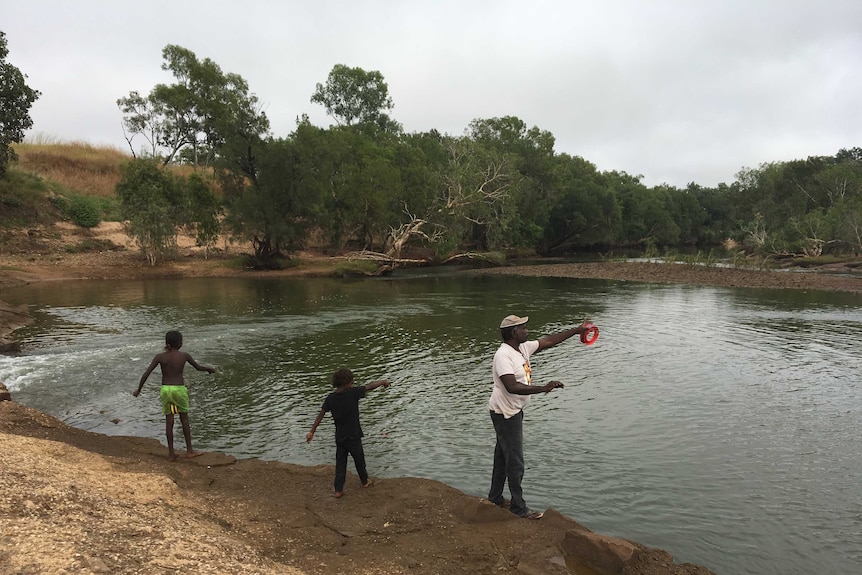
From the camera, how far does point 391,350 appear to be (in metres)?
18.6

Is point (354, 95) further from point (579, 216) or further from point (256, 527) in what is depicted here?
point (256, 527)

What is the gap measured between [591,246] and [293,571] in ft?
288

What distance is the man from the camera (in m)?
6.67

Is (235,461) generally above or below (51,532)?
below

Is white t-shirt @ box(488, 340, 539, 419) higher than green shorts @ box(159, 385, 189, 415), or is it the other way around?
white t-shirt @ box(488, 340, 539, 419)

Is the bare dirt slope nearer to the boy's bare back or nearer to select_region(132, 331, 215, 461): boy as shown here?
select_region(132, 331, 215, 461): boy

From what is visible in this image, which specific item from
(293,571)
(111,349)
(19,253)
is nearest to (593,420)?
(293,571)

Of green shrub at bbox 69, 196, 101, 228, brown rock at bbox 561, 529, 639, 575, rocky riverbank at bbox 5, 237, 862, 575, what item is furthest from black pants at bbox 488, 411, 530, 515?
green shrub at bbox 69, 196, 101, 228

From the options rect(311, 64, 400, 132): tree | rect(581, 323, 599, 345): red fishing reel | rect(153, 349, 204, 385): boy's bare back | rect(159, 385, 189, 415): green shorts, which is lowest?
rect(159, 385, 189, 415): green shorts

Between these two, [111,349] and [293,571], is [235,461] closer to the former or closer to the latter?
[293,571]

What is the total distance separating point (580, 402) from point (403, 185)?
43.7 metres

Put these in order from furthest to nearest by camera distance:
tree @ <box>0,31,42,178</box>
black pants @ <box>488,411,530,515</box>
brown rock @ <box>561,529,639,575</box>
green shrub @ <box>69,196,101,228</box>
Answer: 1. green shrub @ <box>69,196,101,228</box>
2. tree @ <box>0,31,42,178</box>
3. black pants @ <box>488,411,530,515</box>
4. brown rock @ <box>561,529,639,575</box>

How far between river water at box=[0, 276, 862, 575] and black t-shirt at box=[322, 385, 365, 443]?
5.74 feet

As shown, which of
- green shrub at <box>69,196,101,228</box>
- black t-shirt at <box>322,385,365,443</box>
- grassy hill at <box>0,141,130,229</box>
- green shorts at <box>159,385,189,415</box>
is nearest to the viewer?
black t-shirt at <box>322,385,365,443</box>
